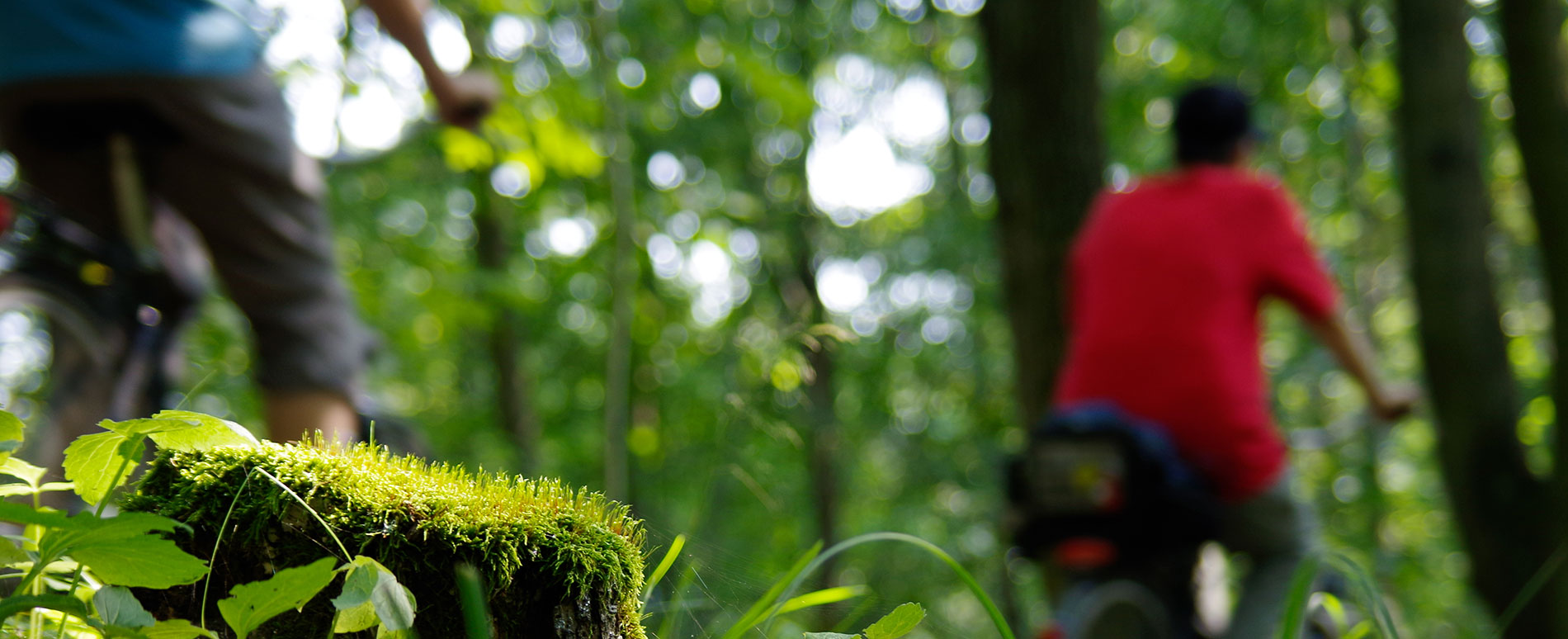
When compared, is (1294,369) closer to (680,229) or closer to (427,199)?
(680,229)

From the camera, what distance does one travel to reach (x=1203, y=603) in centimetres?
315

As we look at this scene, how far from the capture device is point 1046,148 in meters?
4.40

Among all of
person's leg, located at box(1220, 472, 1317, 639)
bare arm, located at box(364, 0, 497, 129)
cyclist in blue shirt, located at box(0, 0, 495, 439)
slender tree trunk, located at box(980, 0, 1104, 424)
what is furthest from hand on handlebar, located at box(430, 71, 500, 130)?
slender tree trunk, located at box(980, 0, 1104, 424)

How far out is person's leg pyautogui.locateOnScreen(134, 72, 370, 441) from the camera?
1911 millimetres

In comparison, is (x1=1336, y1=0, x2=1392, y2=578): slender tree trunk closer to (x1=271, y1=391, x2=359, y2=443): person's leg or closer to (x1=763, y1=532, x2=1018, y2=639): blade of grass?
(x1=271, y1=391, x2=359, y2=443): person's leg

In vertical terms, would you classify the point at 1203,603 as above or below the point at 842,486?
above

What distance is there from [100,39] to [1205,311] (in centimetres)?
273

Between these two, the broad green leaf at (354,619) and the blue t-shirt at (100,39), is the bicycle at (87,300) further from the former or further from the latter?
the broad green leaf at (354,619)

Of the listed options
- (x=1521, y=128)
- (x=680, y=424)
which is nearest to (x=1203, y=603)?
(x=1521, y=128)

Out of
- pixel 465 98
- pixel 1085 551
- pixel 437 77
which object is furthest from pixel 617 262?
pixel 1085 551

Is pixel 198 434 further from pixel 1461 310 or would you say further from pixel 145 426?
pixel 1461 310

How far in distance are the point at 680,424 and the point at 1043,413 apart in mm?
6073

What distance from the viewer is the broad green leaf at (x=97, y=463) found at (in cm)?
64

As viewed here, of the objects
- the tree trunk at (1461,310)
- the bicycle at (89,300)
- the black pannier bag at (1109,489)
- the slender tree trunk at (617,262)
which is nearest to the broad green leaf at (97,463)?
the bicycle at (89,300)
